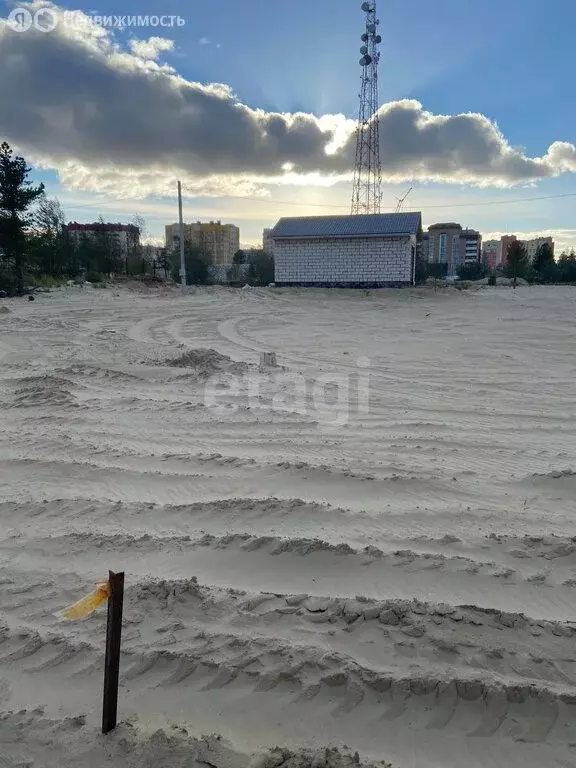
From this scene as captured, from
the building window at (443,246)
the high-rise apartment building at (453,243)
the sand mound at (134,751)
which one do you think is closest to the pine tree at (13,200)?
the sand mound at (134,751)

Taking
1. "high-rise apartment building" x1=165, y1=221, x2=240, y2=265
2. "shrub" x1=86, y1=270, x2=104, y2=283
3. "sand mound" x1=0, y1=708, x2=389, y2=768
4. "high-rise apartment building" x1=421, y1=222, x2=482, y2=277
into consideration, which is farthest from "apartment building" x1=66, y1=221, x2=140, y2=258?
"high-rise apartment building" x1=421, y1=222, x2=482, y2=277

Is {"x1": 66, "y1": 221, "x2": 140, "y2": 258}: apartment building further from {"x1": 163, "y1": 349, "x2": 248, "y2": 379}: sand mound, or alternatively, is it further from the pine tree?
{"x1": 163, "y1": 349, "x2": 248, "y2": 379}: sand mound

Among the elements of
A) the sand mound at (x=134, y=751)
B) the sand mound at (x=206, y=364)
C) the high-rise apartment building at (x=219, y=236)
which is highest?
the high-rise apartment building at (x=219, y=236)

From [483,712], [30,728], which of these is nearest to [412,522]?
[483,712]

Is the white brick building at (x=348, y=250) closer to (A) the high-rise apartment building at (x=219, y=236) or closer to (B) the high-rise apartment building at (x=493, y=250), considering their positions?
(A) the high-rise apartment building at (x=219, y=236)

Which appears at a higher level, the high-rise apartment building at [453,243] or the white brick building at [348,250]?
the high-rise apartment building at [453,243]

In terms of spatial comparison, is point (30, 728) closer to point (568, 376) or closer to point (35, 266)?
point (568, 376)

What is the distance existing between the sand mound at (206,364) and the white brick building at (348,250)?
73.1 feet

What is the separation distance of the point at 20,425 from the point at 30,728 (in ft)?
13.1

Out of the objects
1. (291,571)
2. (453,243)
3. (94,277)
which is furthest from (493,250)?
(291,571)

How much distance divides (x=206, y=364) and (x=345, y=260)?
23.3 meters

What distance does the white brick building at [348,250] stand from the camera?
29.6m

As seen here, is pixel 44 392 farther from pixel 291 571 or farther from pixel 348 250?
pixel 348 250

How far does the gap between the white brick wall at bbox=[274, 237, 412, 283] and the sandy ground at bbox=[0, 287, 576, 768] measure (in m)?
23.5
